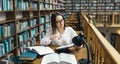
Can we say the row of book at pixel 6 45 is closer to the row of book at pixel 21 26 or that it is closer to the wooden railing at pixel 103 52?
the row of book at pixel 21 26

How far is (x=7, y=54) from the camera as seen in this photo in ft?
12.0

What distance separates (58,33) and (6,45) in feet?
4.70

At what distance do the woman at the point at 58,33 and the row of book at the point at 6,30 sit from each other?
1.24 meters

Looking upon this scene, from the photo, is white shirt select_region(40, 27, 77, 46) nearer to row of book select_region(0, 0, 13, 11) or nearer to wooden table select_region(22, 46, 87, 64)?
wooden table select_region(22, 46, 87, 64)

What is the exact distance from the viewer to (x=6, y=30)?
3.61 m

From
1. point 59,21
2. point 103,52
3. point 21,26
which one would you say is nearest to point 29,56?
point 103,52

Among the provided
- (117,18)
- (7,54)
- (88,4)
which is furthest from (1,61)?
(88,4)

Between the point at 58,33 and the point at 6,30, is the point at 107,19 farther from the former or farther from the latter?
the point at 58,33

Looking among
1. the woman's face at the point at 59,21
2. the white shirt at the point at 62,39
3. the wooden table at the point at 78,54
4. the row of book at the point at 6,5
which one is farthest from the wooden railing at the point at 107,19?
the wooden table at the point at 78,54

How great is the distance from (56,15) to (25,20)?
8.85 ft

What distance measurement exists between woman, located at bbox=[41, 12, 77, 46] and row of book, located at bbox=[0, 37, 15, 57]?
1.23 metres

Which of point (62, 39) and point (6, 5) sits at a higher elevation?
point (6, 5)

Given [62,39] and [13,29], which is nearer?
[62,39]

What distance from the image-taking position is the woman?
232cm
